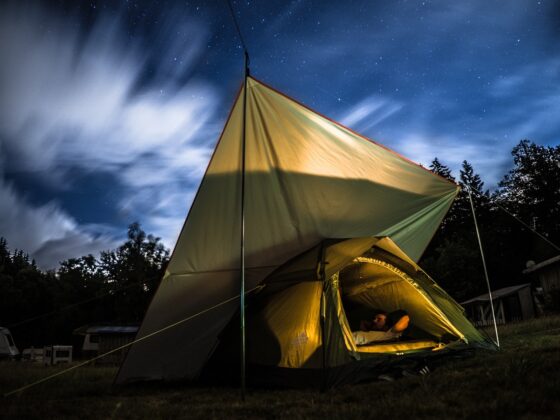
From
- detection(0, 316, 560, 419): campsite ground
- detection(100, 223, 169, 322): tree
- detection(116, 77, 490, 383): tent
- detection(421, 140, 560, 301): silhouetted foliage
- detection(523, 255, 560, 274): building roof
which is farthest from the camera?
detection(100, 223, 169, 322): tree

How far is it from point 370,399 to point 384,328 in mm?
3049

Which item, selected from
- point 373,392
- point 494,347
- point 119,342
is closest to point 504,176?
point 119,342

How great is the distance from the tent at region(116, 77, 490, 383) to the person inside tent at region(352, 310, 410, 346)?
446 millimetres

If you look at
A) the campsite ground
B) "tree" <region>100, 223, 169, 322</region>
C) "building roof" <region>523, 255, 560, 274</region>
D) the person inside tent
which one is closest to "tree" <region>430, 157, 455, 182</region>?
"building roof" <region>523, 255, 560, 274</region>

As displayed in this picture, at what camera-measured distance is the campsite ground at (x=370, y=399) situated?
3.33 metres

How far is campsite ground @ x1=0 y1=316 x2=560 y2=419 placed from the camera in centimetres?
333

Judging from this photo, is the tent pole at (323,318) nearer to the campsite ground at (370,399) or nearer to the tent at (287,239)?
the tent at (287,239)

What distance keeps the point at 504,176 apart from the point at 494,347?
148 ft

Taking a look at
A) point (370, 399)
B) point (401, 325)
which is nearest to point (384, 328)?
point (401, 325)

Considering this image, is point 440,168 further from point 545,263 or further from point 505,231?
point 545,263

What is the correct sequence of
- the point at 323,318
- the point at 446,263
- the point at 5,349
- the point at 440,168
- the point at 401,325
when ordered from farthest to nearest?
the point at 440,168, the point at 446,263, the point at 5,349, the point at 401,325, the point at 323,318

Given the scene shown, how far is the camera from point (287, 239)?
6.05 metres

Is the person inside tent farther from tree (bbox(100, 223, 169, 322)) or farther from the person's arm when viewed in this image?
tree (bbox(100, 223, 169, 322))

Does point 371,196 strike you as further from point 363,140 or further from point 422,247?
point 422,247
